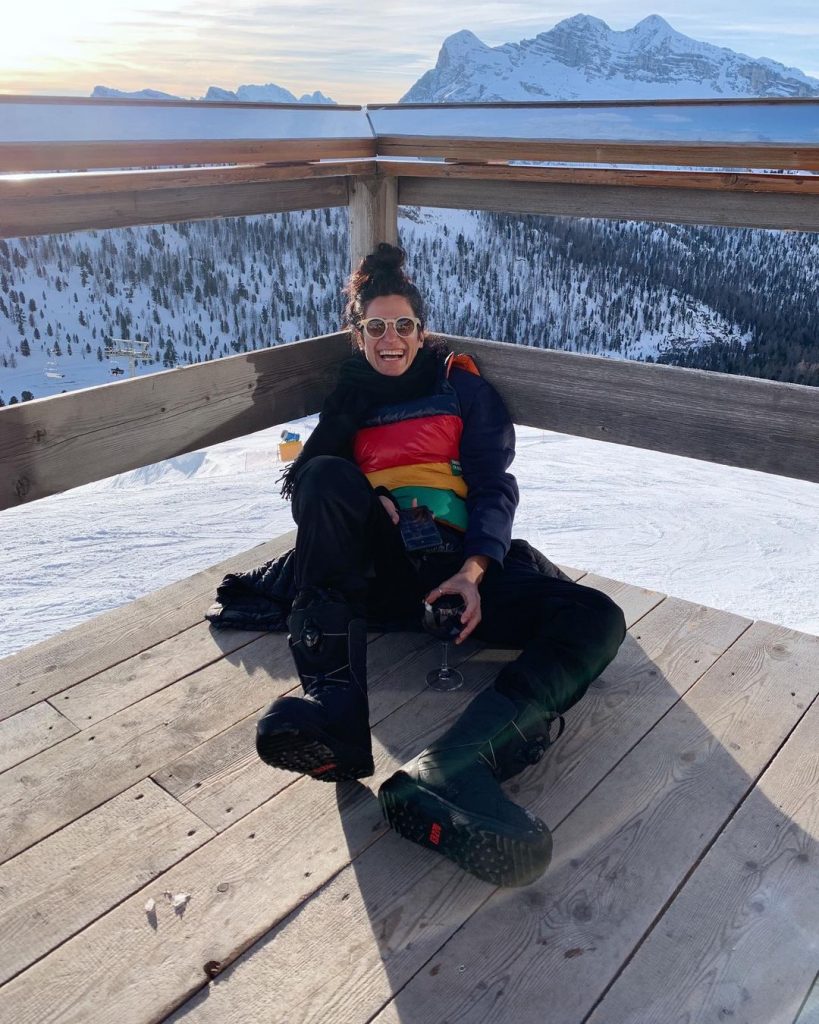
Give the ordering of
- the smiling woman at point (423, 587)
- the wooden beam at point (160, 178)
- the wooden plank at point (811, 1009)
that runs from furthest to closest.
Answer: the wooden beam at point (160, 178)
the smiling woman at point (423, 587)
the wooden plank at point (811, 1009)

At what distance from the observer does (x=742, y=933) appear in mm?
1522

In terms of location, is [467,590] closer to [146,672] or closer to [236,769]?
[236,769]

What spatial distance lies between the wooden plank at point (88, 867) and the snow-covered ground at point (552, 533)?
12.0 metres

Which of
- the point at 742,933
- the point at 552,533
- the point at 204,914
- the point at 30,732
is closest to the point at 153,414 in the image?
the point at 30,732

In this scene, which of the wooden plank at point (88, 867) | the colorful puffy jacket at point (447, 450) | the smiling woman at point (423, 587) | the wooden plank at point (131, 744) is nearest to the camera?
the wooden plank at point (88, 867)

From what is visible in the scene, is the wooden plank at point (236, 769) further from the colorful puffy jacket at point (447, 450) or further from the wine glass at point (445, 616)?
the colorful puffy jacket at point (447, 450)

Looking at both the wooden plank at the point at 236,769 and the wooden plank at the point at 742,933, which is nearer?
the wooden plank at the point at 742,933

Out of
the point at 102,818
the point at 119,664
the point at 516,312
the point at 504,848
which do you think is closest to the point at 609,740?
the point at 504,848

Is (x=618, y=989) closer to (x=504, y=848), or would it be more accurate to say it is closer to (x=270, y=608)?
(x=504, y=848)

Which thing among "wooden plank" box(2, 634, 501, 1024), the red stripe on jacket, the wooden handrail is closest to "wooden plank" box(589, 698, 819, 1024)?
"wooden plank" box(2, 634, 501, 1024)

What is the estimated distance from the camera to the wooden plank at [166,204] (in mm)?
2010

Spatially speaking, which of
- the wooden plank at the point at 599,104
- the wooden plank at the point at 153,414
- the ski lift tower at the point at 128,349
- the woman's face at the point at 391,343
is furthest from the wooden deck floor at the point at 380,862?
the ski lift tower at the point at 128,349

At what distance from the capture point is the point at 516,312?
80500 millimetres

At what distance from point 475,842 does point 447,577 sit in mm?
876
